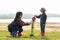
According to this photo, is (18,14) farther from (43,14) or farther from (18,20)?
(43,14)

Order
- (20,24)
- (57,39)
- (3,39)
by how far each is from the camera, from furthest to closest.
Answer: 1. (57,39)
2. (20,24)
3. (3,39)

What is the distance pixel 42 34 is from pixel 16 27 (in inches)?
95.5

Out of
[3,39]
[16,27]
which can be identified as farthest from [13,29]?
[3,39]

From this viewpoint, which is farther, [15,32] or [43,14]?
[43,14]

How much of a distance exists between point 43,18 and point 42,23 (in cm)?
28

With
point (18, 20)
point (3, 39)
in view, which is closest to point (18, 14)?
point (18, 20)

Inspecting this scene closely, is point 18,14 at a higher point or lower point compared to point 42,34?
higher

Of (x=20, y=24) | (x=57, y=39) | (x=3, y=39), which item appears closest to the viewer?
(x=3, y=39)

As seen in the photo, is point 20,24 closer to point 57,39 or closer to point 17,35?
point 17,35

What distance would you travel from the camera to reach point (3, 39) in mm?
12359

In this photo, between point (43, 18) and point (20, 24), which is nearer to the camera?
point (20, 24)

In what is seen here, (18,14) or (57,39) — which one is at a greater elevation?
(18,14)

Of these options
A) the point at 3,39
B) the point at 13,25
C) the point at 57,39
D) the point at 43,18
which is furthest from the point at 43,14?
the point at 3,39

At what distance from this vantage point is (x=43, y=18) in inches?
625
